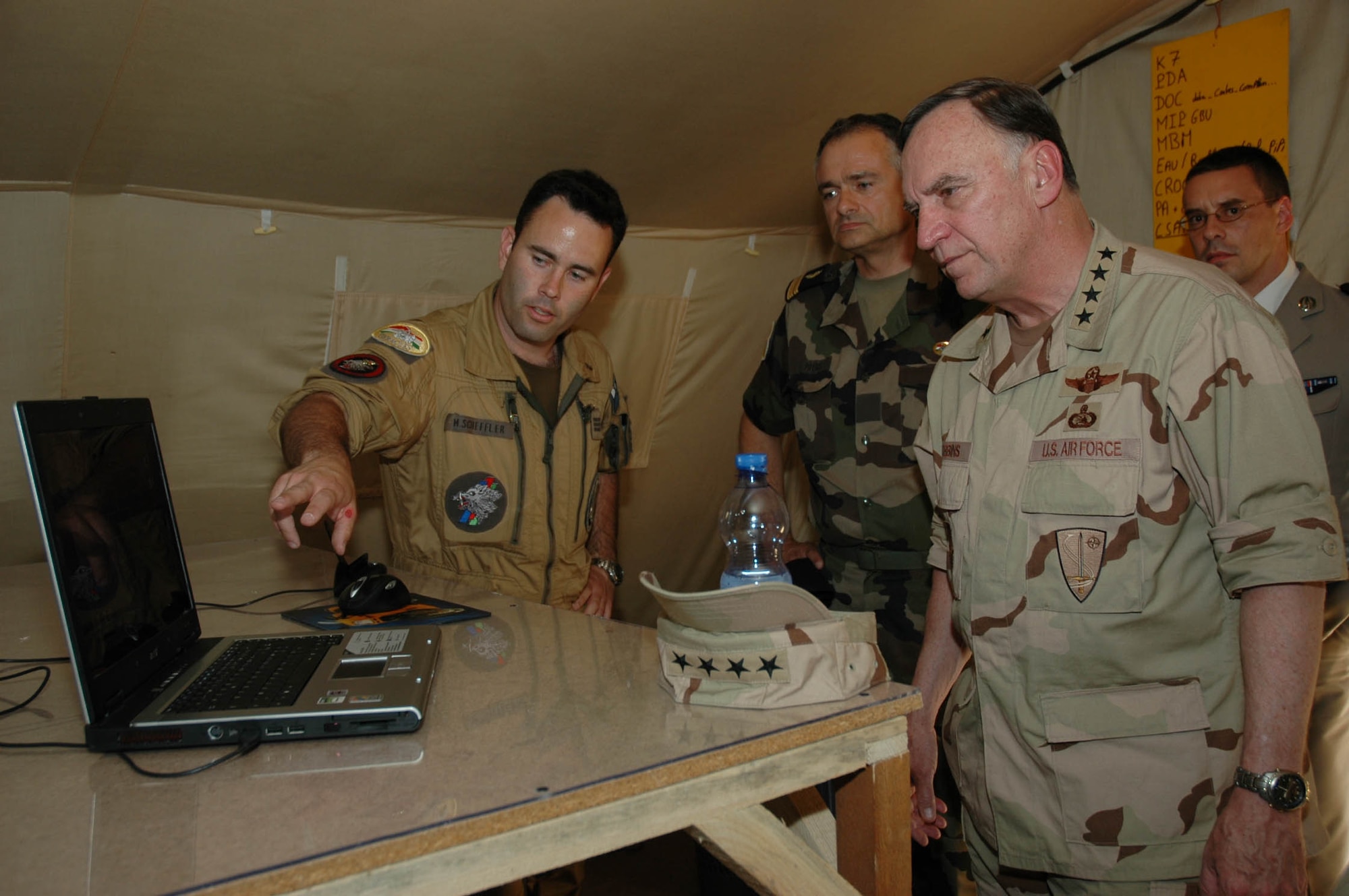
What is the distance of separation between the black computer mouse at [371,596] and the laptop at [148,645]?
288 mm

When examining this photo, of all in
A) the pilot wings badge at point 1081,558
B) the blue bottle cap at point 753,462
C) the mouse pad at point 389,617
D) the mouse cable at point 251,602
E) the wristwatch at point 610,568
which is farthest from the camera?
the wristwatch at point 610,568

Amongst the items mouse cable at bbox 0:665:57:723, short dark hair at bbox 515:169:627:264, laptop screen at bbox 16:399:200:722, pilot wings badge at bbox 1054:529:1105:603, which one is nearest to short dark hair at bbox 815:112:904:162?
short dark hair at bbox 515:169:627:264

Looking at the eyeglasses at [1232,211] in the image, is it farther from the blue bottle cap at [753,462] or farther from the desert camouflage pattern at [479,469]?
the desert camouflage pattern at [479,469]

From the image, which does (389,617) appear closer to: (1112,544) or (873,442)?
(1112,544)

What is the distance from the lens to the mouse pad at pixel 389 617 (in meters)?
1.60

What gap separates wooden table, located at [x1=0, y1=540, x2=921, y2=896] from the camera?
0.80 metres

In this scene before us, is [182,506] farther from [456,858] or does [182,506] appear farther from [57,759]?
[456,858]

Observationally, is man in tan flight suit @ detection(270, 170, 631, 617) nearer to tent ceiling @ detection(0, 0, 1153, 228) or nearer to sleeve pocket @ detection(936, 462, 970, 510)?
tent ceiling @ detection(0, 0, 1153, 228)

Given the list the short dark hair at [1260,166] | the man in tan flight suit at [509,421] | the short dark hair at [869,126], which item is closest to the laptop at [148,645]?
the man in tan flight suit at [509,421]

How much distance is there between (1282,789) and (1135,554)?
13.5 inches

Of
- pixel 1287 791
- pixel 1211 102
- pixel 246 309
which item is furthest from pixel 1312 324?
pixel 246 309

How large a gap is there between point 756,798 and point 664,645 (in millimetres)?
256

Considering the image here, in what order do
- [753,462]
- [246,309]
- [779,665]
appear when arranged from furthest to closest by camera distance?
[246,309]
[753,462]
[779,665]

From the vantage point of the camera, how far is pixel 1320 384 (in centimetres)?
221
